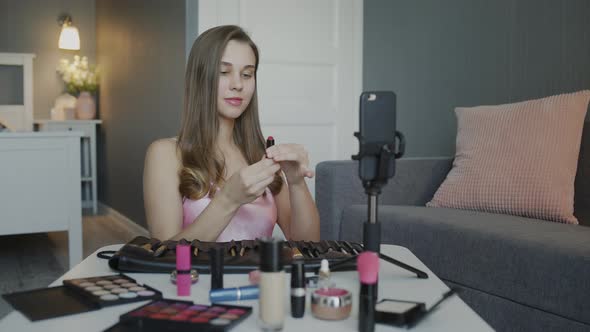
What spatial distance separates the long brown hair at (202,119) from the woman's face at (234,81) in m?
0.02

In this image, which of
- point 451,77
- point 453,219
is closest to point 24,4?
point 451,77

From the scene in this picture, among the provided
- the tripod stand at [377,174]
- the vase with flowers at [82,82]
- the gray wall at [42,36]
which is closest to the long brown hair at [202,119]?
the tripod stand at [377,174]

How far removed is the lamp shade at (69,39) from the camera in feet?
19.1

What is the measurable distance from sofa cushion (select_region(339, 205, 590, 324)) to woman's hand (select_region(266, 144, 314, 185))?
2.44ft

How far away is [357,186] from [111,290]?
1.74 m

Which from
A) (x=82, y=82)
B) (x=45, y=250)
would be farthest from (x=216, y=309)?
(x=82, y=82)

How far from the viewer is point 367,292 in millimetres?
800

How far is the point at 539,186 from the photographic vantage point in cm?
226

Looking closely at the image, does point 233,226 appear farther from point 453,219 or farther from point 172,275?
point 453,219

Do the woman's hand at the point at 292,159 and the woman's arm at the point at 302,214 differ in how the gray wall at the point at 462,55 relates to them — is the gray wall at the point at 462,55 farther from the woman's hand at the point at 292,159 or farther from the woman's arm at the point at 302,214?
the woman's hand at the point at 292,159

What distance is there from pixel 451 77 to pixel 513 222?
1489 mm

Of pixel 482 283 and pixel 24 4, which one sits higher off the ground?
pixel 24 4

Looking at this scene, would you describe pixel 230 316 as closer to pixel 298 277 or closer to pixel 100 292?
pixel 298 277

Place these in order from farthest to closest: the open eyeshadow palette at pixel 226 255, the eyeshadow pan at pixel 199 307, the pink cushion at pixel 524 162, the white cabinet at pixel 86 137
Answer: the white cabinet at pixel 86 137, the pink cushion at pixel 524 162, the open eyeshadow palette at pixel 226 255, the eyeshadow pan at pixel 199 307
